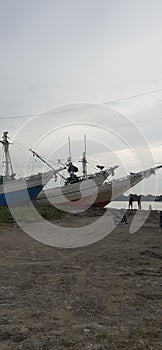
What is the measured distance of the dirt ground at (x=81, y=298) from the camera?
4.77 m

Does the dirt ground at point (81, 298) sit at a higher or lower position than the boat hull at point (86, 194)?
lower

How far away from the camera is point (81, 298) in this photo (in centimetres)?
649

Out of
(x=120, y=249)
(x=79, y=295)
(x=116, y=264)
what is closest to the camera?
(x=79, y=295)

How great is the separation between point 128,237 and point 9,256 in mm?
4823

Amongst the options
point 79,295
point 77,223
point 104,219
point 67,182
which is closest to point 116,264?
point 79,295

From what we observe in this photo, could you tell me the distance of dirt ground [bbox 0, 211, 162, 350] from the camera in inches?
188

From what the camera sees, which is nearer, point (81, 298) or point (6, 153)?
point (81, 298)

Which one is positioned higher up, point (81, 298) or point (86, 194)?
point (86, 194)

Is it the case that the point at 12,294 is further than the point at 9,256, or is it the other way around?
the point at 9,256

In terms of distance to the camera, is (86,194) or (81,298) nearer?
(81,298)

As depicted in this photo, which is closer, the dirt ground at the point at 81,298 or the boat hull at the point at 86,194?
the dirt ground at the point at 81,298

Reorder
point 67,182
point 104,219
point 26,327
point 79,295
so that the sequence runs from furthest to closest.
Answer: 1. point 67,182
2. point 104,219
3. point 79,295
4. point 26,327

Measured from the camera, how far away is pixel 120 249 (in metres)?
11.3

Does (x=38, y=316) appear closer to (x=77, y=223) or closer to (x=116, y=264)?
(x=116, y=264)
